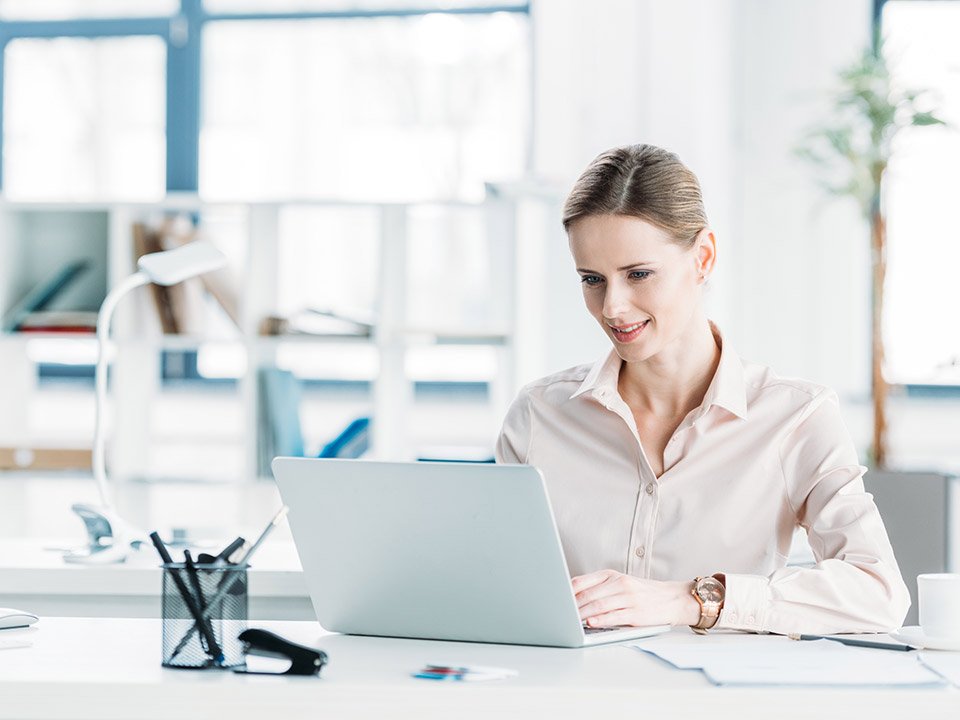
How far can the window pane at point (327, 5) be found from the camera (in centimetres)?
517

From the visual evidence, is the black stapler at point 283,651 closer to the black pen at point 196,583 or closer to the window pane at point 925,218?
the black pen at point 196,583

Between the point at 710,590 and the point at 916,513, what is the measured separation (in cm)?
233

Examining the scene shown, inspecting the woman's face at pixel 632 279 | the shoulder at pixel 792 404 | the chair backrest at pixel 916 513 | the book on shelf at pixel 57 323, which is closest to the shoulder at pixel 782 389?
the shoulder at pixel 792 404

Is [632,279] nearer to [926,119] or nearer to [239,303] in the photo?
[239,303]

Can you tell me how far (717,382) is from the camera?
1864 mm

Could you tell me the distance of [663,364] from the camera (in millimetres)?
1928

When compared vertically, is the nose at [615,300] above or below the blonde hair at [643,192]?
below

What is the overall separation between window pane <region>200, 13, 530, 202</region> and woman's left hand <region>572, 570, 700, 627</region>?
3.74 meters

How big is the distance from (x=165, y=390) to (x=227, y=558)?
4.00 metres

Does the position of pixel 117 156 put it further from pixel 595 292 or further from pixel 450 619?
pixel 450 619

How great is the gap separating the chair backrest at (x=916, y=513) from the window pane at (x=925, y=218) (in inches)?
44.0

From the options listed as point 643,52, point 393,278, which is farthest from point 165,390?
point 643,52

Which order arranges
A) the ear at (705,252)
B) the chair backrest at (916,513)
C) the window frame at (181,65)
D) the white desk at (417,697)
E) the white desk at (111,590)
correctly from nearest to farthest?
the white desk at (417,697) < the ear at (705,252) < the white desk at (111,590) < the chair backrest at (916,513) < the window frame at (181,65)

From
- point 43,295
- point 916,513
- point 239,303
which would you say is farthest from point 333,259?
point 916,513
